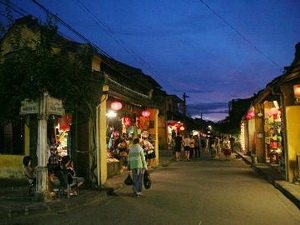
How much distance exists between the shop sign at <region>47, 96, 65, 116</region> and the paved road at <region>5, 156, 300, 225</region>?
10.0 feet

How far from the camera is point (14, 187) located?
17906 mm

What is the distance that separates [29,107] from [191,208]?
5.68m

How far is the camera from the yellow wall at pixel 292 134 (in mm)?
18656

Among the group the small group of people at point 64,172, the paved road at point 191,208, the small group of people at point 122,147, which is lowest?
the paved road at point 191,208

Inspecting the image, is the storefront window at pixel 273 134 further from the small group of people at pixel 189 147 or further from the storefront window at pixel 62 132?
the storefront window at pixel 62 132

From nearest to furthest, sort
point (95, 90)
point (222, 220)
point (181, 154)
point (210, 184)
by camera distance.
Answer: point (222, 220) → point (95, 90) → point (210, 184) → point (181, 154)

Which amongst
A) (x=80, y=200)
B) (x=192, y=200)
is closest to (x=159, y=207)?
(x=192, y=200)

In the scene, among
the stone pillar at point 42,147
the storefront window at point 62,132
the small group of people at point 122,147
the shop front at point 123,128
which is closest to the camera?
the stone pillar at point 42,147

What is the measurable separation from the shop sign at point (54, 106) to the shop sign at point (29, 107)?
1.18 ft

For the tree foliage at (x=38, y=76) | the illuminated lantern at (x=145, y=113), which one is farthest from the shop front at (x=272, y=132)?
the tree foliage at (x=38, y=76)

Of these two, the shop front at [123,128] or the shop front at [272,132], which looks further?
the shop front at [272,132]

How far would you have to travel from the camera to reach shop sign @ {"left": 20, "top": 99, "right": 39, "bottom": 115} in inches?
571

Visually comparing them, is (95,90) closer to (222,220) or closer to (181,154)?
(222,220)

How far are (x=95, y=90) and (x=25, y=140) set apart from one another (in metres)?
4.03
